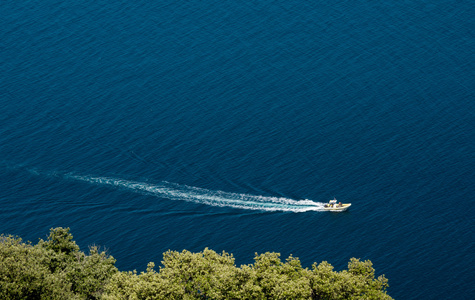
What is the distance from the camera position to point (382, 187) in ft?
503

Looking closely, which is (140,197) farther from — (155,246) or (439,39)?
(439,39)

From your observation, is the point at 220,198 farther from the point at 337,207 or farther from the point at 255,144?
the point at 337,207

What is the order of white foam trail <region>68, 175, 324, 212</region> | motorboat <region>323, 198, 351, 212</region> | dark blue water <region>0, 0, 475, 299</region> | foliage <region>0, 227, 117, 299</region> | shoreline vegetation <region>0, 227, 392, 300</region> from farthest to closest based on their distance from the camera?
1. white foam trail <region>68, 175, 324, 212</region>
2. motorboat <region>323, 198, 351, 212</region>
3. dark blue water <region>0, 0, 475, 299</region>
4. foliage <region>0, 227, 117, 299</region>
5. shoreline vegetation <region>0, 227, 392, 300</region>

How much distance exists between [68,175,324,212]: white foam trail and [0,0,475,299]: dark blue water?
0.29m

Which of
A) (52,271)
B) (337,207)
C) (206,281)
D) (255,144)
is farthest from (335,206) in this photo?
(52,271)

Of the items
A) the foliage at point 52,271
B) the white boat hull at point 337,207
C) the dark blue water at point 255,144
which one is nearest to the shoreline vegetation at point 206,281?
the foliage at point 52,271

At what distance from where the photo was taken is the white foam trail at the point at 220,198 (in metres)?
150

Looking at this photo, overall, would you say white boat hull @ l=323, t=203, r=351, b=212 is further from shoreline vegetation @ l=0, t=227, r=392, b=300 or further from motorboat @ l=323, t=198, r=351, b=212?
shoreline vegetation @ l=0, t=227, r=392, b=300

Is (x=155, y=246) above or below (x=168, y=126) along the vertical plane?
below

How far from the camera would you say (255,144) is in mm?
163375

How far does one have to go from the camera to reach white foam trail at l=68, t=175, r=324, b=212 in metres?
150

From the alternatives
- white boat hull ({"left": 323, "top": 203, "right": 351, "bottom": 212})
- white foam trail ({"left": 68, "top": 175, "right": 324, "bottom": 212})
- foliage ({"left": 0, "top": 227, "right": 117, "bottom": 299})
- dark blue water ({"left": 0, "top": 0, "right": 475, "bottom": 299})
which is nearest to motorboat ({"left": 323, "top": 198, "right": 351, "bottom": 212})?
white boat hull ({"left": 323, "top": 203, "right": 351, "bottom": 212})

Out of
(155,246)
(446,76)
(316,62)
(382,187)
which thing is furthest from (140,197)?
(446,76)

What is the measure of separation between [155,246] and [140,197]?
42.3 ft
